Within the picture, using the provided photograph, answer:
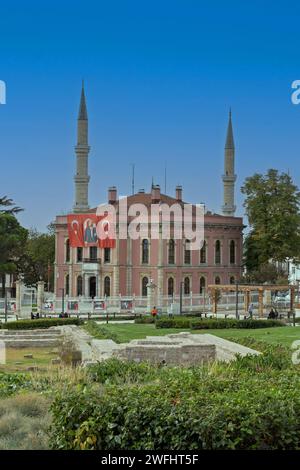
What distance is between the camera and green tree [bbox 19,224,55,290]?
65.9m

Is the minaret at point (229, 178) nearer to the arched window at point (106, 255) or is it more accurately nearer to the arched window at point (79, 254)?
the arched window at point (106, 255)

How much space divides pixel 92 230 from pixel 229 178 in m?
13.2

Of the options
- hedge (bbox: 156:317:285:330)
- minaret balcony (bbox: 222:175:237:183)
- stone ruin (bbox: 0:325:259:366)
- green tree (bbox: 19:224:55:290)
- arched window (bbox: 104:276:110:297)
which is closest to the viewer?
stone ruin (bbox: 0:325:259:366)

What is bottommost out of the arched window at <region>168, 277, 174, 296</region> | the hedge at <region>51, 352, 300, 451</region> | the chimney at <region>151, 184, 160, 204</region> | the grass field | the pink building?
the grass field

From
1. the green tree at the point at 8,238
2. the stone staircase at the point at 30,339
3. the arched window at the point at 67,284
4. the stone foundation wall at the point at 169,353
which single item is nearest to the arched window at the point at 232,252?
the arched window at the point at 67,284

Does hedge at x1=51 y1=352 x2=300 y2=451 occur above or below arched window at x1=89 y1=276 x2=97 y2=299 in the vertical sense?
below

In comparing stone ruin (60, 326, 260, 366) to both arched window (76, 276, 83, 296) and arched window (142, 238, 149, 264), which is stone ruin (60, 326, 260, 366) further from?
arched window (76, 276, 83, 296)

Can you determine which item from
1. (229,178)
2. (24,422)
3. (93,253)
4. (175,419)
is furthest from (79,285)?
(175,419)

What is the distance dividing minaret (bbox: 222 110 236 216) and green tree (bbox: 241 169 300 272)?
23.3 ft

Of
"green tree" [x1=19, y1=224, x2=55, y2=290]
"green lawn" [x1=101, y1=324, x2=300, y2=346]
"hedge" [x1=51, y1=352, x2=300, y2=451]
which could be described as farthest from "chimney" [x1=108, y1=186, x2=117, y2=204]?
"hedge" [x1=51, y1=352, x2=300, y2=451]

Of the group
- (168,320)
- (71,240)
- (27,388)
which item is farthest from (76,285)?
(27,388)

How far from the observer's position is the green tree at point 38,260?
65.9 metres
